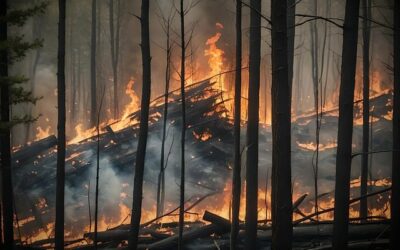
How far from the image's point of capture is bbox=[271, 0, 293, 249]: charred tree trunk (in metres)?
4.98

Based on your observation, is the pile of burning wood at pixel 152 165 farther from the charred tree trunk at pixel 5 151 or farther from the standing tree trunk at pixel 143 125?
the charred tree trunk at pixel 5 151

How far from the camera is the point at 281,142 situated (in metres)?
5.04

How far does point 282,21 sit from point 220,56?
1968 centimetres

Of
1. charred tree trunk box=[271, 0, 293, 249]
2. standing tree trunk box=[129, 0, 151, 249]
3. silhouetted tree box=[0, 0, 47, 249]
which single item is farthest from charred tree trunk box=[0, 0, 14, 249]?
charred tree trunk box=[271, 0, 293, 249]

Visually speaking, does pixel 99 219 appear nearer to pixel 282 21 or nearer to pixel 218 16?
pixel 282 21

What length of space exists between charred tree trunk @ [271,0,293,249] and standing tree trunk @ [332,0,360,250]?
130 cm

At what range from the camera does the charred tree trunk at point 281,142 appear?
4.98 meters

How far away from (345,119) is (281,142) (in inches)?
58.0

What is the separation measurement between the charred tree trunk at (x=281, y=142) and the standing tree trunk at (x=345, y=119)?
4.27 feet

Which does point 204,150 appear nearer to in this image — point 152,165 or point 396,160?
point 152,165

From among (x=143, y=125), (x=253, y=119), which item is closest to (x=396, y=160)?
(x=253, y=119)

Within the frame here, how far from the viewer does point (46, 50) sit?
34562mm

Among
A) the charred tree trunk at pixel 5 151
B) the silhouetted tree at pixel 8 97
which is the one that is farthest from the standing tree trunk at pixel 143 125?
the charred tree trunk at pixel 5 151

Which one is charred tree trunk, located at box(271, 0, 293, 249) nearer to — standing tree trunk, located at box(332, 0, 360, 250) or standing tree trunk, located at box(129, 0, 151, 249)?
standing tree trunk, located at box(332, 0, 360, 250)
